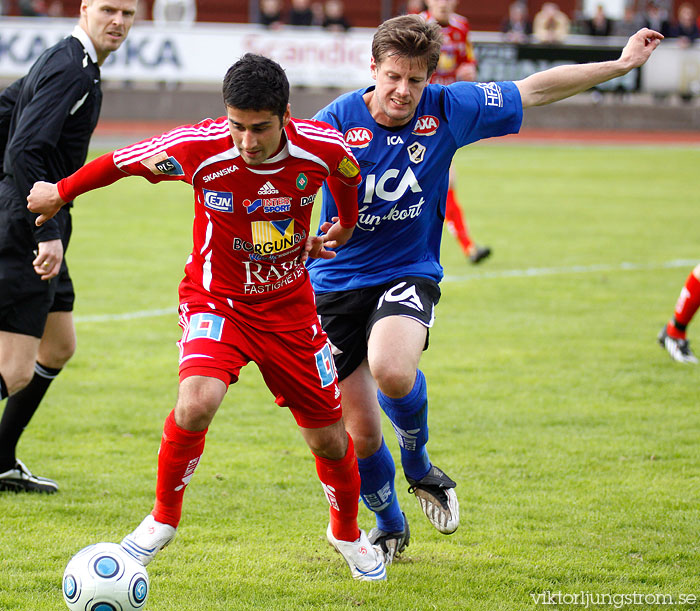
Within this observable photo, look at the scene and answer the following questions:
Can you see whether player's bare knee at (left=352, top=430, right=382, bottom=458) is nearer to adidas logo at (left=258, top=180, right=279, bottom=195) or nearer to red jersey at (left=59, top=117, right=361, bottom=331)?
red jersey at (left=59, top=117, right=361, bottom=331)

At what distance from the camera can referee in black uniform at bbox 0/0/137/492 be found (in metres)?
4.30

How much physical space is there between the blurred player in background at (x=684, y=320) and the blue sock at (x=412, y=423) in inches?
152

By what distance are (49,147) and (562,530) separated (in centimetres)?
283

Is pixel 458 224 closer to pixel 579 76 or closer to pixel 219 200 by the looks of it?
pixel 579 76

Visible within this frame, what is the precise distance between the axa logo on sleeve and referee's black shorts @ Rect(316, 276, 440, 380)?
863 millimetres

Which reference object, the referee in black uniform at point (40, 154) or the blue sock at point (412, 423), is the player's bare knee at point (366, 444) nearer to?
the blue sock at point (412, 423)

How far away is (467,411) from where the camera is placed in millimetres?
6445

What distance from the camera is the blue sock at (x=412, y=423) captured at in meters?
4.28

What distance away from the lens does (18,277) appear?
452 centimetres

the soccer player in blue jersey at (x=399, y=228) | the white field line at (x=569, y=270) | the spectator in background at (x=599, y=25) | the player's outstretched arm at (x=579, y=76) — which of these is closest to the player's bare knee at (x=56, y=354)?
the soccer player in blue jersey at (x=399, y=228)

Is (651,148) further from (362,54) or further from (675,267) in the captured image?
(675,267)

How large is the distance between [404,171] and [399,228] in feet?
0.83

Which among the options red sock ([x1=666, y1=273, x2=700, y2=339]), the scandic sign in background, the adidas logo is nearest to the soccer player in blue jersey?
the adidas logo

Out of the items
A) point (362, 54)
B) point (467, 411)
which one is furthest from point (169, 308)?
point (362, 54)
